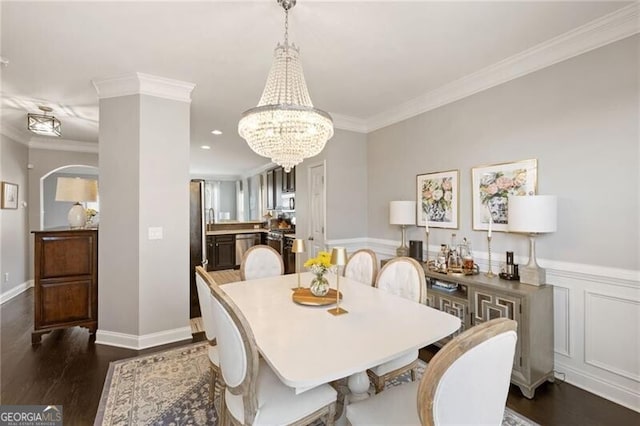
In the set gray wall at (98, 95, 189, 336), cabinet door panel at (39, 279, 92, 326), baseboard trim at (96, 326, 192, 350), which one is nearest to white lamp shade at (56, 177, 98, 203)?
gray wall at (98, 95, 189, 336)

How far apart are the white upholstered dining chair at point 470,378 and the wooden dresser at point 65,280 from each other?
3563 mm

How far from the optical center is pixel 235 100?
11.4 ft

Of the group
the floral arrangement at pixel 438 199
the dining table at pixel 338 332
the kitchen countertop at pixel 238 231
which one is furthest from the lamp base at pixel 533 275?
the kitchen countertop at pixel 238 231

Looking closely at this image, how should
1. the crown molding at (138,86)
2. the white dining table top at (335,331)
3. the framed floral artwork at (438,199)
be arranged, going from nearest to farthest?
the white dining table top at (335,331)
the crown molding at (138,86)
the framed floral artwork at (438,199)

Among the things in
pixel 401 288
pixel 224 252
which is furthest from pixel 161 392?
pixel 224 252

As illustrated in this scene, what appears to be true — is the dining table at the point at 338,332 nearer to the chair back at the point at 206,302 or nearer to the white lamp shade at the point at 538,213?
the chair back at the point at 206,302

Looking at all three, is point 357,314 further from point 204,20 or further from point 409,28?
point 204,20

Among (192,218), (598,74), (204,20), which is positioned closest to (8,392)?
(192,218)

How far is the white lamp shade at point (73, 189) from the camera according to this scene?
3.20 m

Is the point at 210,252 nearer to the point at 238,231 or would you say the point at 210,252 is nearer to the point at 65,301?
the point at 238,231

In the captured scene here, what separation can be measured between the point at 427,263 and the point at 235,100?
294cm

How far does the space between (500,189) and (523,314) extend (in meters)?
1.13

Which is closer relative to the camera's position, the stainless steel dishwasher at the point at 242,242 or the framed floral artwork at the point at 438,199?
the framed floral artwork at the point at 438,199

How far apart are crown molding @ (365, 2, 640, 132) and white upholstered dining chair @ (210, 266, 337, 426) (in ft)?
9.73
